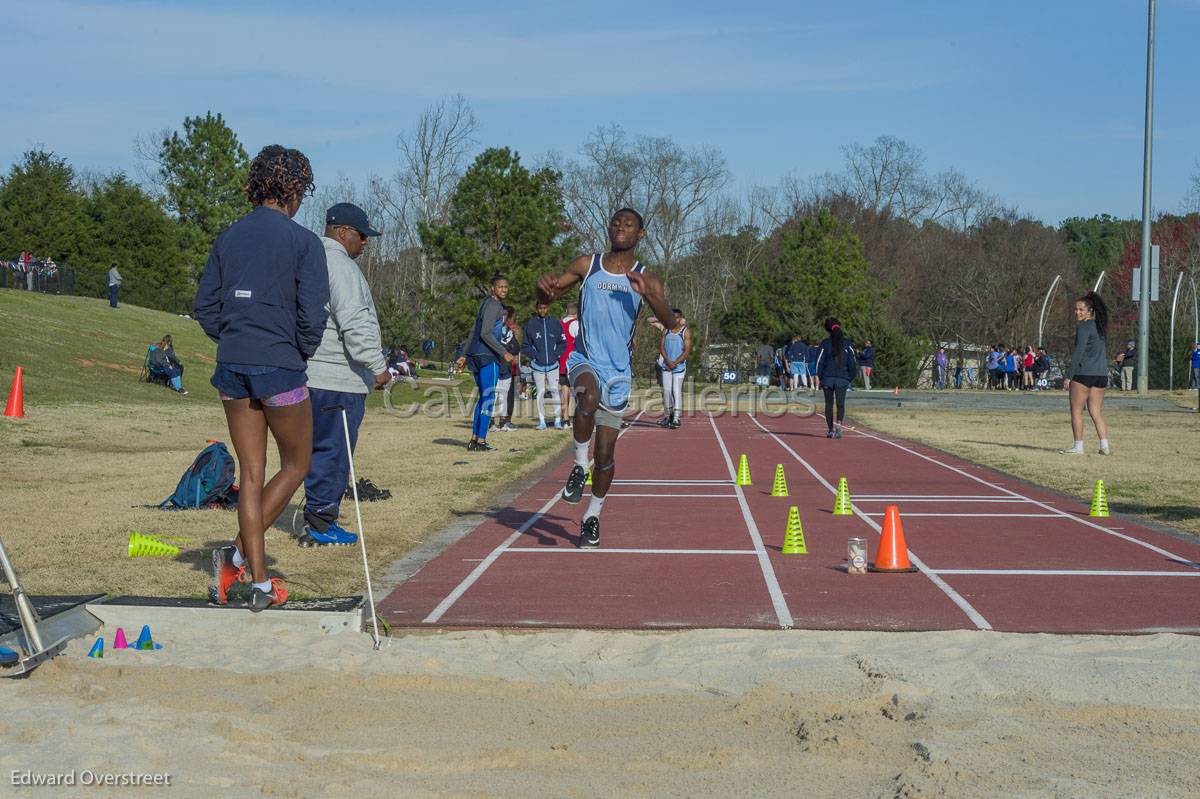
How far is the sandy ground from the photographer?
156 inches

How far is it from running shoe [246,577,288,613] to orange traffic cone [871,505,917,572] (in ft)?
12.5

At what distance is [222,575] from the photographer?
250 inches

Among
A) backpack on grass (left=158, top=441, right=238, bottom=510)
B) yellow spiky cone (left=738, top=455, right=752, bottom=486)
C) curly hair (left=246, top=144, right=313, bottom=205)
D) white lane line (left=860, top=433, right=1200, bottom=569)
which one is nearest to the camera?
curly hair (left=246, top=144, right=313, bottom=205)

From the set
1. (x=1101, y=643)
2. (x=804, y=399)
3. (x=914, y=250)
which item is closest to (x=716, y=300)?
(x=914, y=250)

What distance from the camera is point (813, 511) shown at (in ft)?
37.3

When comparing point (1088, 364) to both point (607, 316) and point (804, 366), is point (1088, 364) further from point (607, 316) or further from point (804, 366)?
point (804, 366)

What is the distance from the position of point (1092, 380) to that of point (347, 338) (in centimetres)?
1251

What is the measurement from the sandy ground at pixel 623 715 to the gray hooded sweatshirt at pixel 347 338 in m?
2.70

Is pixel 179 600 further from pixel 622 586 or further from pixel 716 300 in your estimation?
pixel 716 300

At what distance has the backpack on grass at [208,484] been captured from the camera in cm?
1022

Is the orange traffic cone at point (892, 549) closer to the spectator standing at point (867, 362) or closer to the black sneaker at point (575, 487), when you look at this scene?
the black sneaker at point (575, 487)

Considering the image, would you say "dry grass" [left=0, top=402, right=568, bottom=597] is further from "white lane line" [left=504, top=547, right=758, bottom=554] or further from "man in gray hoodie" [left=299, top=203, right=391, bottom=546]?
"white lane line" [left=504, top=547, right=758, bottom=554]

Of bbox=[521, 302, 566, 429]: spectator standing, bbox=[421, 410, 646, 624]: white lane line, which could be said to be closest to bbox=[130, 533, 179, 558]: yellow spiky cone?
bbox=[421, 410, 646, 624]: white lane line

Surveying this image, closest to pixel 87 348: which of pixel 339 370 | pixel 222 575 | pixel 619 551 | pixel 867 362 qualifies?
pixel 867 362
